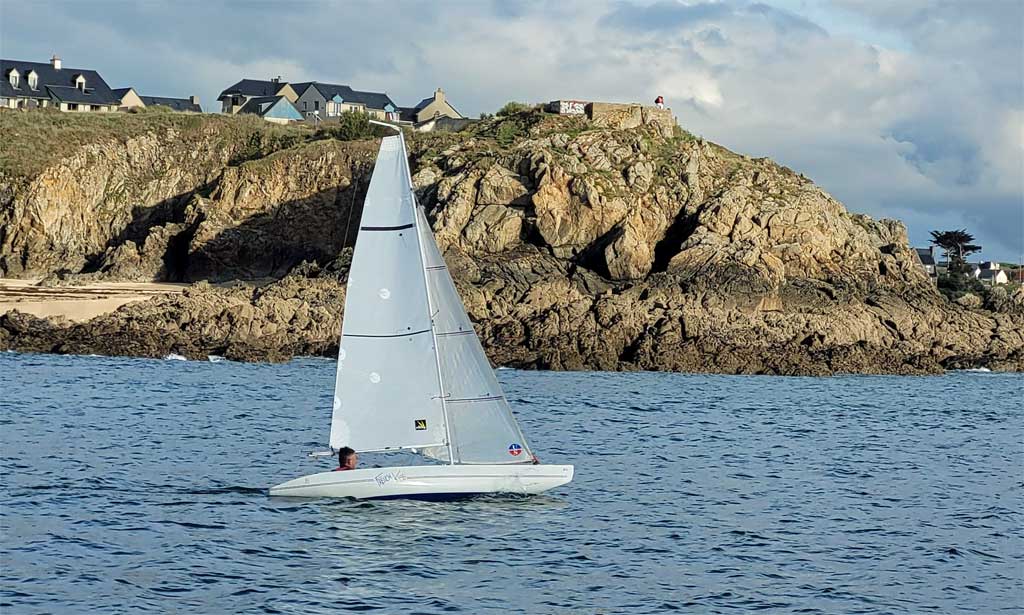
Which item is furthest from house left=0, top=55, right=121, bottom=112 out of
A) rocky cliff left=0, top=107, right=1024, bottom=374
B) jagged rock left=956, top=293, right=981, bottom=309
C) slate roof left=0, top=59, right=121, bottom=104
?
jagged rock left=956, top=293, right=981, bottom=309

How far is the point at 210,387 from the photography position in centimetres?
3662

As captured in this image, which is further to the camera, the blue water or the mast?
the mast

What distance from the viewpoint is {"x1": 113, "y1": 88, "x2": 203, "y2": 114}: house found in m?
99.9

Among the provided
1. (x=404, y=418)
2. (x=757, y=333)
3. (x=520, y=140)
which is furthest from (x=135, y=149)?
(x=404, y=418)

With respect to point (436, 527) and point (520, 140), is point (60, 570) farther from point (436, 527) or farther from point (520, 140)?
point (520, 140)

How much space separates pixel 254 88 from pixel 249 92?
1091 mm

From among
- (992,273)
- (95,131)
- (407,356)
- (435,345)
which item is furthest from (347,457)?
(992,273)

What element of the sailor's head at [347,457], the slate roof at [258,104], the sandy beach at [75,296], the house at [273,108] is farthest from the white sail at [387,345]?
the slate roof at [258,104]

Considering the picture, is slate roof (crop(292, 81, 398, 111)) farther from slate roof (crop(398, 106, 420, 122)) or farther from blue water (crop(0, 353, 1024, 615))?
blue water (crop(0, 353, 1024, 615))

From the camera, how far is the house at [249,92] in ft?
344

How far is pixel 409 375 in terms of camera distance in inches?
766

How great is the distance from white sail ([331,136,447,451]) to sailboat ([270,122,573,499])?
0.05ft

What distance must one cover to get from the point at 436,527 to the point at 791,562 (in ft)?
17.2

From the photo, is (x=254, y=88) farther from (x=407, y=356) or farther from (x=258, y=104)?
(x=407, y=356)
